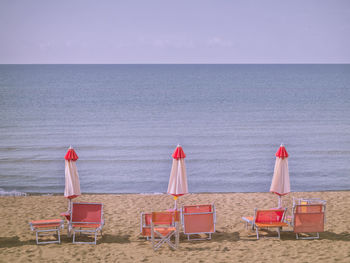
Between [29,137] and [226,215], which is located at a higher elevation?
[29,137]

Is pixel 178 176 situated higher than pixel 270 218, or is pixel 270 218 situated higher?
pixel 178 176

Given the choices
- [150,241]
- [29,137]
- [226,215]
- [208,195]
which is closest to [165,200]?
Result: [208,195]

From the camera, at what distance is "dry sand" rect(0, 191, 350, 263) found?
9773mm

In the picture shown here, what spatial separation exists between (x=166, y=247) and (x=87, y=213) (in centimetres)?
206

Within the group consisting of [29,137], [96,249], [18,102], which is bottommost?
[96,249]

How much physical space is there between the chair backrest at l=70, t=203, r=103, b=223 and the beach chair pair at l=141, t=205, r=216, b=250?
1063 millimetres

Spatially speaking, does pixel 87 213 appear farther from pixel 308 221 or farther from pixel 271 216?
pixel 308 221

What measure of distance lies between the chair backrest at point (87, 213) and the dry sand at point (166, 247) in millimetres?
567

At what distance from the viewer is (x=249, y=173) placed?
22.7 meters

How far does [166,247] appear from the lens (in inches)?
415

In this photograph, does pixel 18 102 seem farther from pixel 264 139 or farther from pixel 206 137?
pixel 264 139

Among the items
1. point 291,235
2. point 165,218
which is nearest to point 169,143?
point 291,235

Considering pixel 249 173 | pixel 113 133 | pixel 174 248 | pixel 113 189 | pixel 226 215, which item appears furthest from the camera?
pixel 113 133

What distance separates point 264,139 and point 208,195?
1758cm
